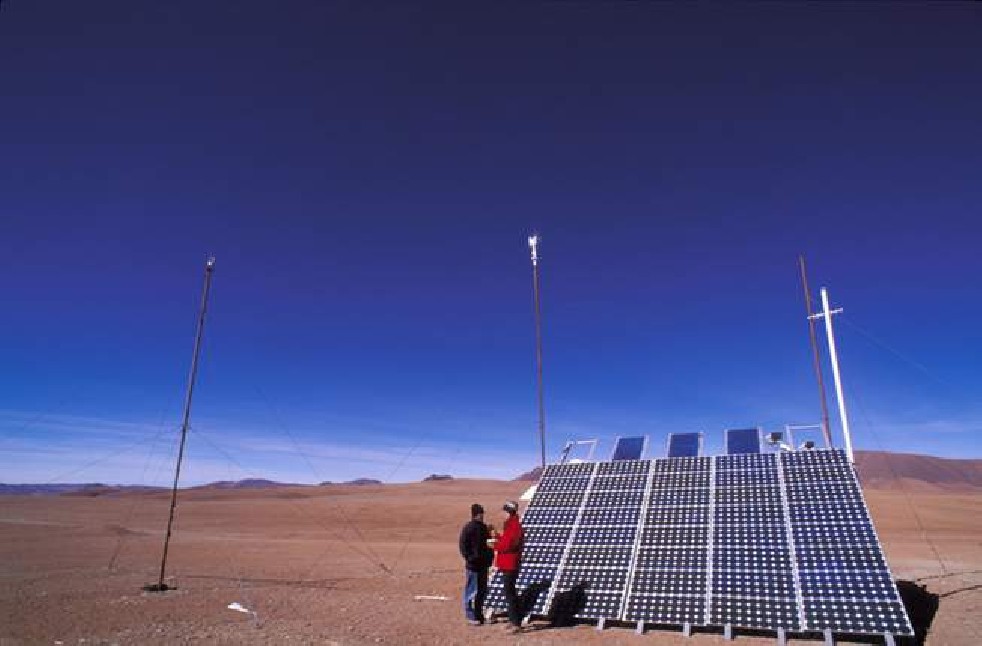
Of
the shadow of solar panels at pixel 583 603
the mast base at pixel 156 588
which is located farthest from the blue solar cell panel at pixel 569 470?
the mast base at pixel 156 588

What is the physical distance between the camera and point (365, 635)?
35.5ft

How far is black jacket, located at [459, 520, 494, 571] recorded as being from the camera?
1190cm

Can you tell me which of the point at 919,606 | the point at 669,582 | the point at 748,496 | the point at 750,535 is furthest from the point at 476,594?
the point at 919,606

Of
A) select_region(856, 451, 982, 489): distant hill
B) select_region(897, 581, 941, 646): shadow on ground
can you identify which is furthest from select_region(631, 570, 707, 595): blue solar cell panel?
select_region(856, 451, 982, 489): distant hill

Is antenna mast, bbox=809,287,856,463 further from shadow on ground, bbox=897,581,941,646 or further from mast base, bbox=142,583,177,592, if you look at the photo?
mast base, bbox=142,583,177,592

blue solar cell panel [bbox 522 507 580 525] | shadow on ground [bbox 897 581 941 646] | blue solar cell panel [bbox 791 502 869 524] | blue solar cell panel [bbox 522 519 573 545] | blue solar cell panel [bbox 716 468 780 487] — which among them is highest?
blue solar cell panel [bbox 716 468 780 487]

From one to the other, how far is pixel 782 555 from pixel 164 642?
11387 mm

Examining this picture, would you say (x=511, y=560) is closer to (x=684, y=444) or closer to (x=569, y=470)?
(x=569, y=470)

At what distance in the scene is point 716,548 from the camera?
38.2 feet

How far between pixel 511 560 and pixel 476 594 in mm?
1152

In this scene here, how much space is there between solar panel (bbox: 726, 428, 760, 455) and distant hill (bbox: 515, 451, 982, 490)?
117509 mm

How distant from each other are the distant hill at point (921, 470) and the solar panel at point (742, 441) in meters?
118

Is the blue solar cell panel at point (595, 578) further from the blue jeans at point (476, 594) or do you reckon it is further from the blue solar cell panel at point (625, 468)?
the blue solar cell panel at point (625, 468)

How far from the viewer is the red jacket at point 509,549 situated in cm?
1157
